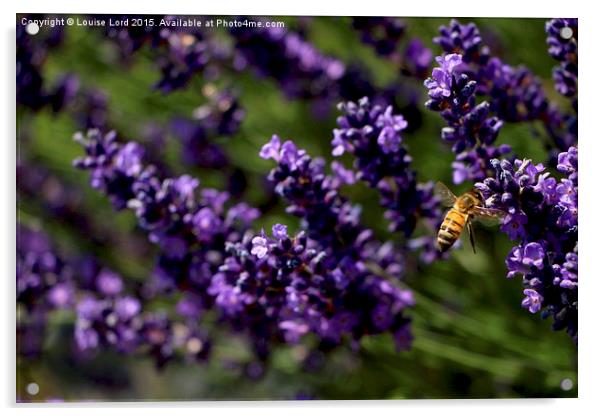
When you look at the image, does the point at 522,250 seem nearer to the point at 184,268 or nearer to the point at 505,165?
the point at 505,165

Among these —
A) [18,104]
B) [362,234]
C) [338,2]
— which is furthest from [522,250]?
[18,104]

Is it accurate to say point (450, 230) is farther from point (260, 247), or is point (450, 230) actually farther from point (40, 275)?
point (40, 275)

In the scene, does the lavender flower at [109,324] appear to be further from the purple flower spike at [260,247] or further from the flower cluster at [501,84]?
the flower cluster at [501,84]

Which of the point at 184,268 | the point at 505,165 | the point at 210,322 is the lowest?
the point at 210,322

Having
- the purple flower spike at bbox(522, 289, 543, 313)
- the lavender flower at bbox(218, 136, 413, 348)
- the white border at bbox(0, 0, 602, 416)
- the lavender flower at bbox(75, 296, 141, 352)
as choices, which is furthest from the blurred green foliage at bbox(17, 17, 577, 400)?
the purple flower spike at bbox(522, 289, 543, 313)

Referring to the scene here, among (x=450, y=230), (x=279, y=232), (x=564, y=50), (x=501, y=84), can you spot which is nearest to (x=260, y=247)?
(x=279, y=232)
